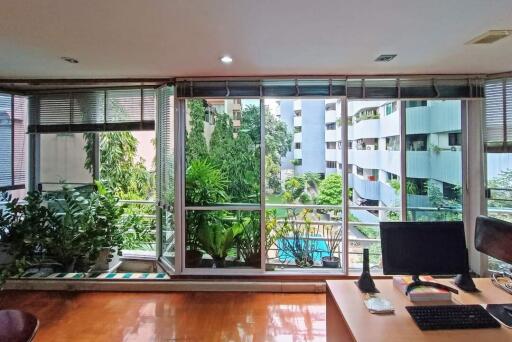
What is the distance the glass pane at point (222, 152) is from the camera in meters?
3.58

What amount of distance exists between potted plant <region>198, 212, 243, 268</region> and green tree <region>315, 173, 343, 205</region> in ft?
3.68

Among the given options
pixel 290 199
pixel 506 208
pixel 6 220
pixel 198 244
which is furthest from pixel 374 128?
pixel 6 220

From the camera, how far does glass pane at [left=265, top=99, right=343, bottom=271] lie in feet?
Answer: 12.3

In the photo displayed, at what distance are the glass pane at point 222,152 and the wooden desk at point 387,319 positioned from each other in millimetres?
1834

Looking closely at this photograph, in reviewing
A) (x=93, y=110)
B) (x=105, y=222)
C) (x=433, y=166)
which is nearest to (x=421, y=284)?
(x=433, y=166)

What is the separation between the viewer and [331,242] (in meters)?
3.93

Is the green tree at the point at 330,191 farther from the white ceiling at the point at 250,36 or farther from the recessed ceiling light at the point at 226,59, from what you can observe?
the recessed ceiling light at the point at 226,59

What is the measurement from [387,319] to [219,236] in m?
2.36

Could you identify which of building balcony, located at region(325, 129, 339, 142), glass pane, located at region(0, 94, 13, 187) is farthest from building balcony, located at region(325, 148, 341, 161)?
glass pane, located at region(0, 94, 13, 187)

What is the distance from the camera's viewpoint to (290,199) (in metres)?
4.02

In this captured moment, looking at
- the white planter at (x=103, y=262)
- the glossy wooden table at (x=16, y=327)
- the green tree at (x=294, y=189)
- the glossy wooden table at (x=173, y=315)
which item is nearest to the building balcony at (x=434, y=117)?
the green tree at (x=294, y=189)

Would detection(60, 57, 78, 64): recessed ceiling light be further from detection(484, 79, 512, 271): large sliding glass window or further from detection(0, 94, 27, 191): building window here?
detection(484, 79, 512, 271): large sliding glass window

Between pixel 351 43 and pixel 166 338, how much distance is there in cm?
279

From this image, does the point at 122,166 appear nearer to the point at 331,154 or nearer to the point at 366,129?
the point at 331,154
